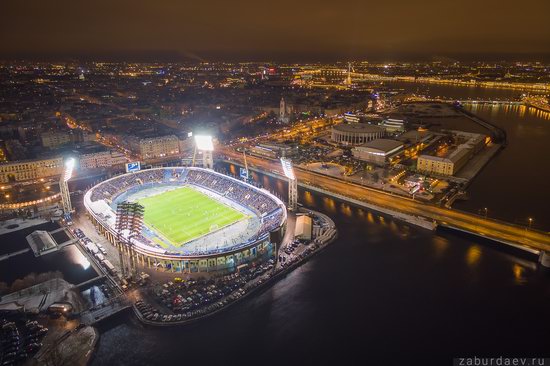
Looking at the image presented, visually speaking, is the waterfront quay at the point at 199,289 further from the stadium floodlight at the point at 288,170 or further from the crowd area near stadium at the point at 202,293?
the stadium floodlight at the point at 288,170

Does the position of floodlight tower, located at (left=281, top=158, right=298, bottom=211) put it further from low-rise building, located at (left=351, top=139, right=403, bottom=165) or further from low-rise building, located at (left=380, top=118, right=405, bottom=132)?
low-rise building, located at (left=380, top=118, right=405, bottom=132)

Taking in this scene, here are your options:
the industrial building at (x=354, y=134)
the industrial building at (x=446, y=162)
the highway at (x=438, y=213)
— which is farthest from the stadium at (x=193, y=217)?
the industrial building at (x=354, y=134)

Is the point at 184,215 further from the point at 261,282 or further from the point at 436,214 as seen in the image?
the point at 436,214

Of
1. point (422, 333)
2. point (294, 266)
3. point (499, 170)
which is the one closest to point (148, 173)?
point (294, 266)

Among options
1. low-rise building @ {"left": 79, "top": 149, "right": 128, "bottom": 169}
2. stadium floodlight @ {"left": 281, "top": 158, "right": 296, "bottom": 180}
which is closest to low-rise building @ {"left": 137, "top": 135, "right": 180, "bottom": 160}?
low-rise building @ {"left": 79, "top": 149, "right": 128, "bottom": 169}

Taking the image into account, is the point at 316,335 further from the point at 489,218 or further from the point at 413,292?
the point at 489,218

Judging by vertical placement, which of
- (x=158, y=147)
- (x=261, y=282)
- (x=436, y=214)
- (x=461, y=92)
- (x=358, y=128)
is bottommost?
(x=261, y=282)

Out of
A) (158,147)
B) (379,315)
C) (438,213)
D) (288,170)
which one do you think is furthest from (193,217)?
(158,147)
